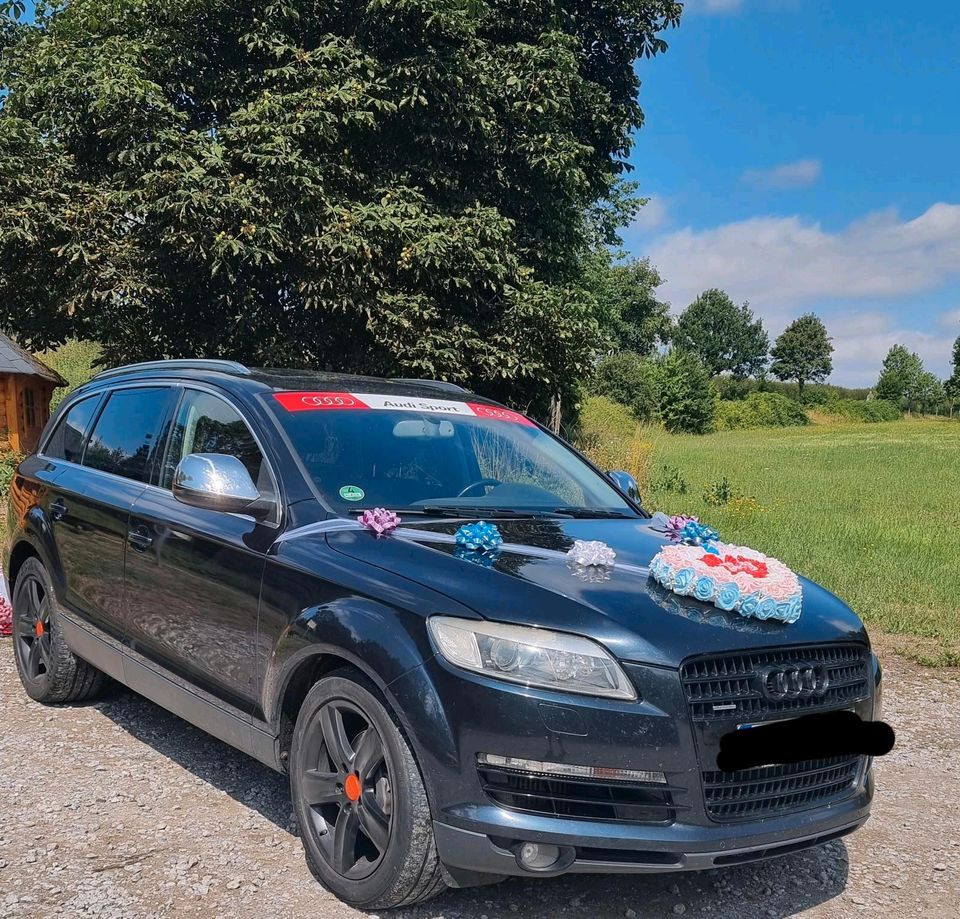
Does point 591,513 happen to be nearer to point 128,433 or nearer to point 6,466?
point 128,433

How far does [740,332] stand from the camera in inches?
4058

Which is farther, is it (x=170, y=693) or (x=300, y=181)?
(x=300, y=181)

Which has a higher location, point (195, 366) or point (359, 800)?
point (195, 366)

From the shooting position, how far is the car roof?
4.34 metres

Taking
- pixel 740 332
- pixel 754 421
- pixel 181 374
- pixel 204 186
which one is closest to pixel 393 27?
pixel 204 186

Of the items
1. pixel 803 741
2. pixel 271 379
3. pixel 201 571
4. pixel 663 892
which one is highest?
pixel 271 379

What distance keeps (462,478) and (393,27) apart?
12885mm

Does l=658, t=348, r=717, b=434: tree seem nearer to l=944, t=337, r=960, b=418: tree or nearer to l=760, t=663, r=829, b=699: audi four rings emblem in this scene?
l=944, t=337, r=960, b=418: tree

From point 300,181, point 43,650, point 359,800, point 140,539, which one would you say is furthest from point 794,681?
point 300,181

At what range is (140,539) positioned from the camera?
4289mm

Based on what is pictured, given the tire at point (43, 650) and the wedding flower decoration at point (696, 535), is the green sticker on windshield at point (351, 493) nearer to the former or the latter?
the wedding flower decoration at point (696, 535)

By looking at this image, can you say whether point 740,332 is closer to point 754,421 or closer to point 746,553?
point 754,421

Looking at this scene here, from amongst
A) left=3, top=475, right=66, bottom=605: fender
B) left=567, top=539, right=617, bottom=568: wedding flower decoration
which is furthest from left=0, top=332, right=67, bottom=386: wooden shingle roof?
left=567, top=539, right=617, bottom=568: wedding flower decoration

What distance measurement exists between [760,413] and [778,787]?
244 feet
